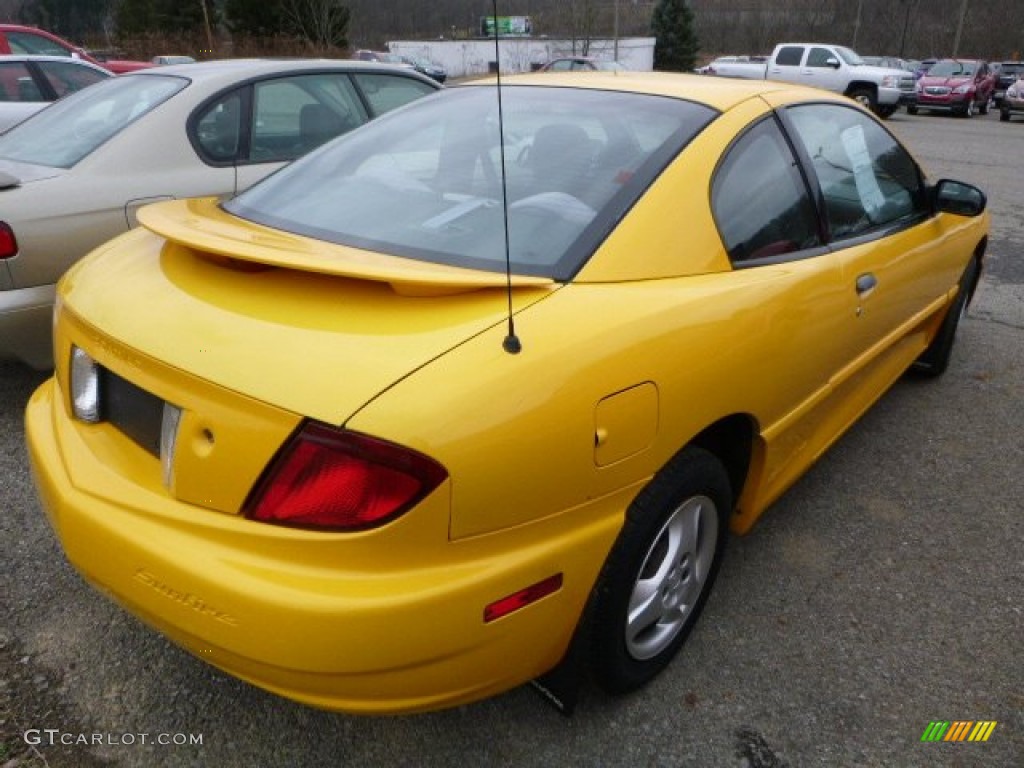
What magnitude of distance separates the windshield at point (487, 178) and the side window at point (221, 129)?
1.56m

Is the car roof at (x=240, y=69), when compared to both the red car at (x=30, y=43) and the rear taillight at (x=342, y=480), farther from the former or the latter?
the red car at (x=30, y=43)

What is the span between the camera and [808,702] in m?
2.04

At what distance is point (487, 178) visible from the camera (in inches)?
86.3

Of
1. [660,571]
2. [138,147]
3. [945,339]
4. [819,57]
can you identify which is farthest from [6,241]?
[819,57]

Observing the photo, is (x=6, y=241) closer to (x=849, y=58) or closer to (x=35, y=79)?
(x=35, y=79)

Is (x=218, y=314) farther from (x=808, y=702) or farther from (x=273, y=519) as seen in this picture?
(x=808, y=702)

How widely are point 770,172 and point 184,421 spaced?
1756 millimetres

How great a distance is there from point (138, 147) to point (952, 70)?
2699 cm

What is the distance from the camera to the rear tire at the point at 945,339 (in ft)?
12.5

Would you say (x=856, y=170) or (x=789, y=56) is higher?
(x=789, y=56)

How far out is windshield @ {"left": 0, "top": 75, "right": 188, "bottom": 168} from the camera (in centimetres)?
371

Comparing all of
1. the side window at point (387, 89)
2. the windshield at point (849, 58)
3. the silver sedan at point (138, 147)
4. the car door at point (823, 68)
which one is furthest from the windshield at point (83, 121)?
the windshield at point (849, 58)

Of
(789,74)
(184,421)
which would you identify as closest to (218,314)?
(184,421)

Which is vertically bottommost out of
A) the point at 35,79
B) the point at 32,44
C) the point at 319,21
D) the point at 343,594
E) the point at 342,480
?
the point at 343,594
